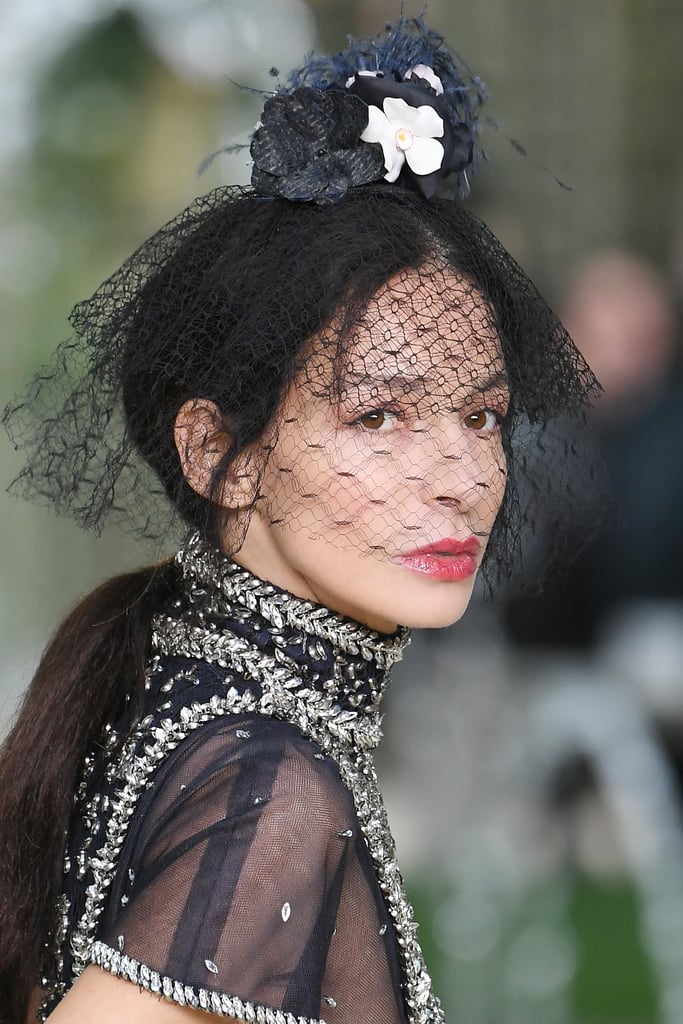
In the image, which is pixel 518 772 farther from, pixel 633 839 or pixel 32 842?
pixel 32 842

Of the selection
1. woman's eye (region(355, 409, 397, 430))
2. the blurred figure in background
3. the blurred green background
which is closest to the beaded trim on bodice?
woman's eye (region(355, 409, 397, 430))

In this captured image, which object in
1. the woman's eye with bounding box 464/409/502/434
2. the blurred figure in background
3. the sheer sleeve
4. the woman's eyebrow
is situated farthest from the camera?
the blurred figure in background

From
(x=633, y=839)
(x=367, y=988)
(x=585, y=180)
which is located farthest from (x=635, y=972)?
(x=585, y=180)

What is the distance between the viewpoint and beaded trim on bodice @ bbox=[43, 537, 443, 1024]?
1503 millimetres

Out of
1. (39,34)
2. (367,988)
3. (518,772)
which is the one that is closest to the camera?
(367,988)

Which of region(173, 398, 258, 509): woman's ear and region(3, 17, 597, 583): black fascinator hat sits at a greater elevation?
region(3, 17, 597, 583): black fascinator hat

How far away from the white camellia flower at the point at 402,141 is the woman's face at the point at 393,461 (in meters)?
0.14

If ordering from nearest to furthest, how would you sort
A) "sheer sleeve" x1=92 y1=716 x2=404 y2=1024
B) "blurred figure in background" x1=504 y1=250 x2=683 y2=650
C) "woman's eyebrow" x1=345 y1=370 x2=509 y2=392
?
"sheer sleeve" x1=92 y1=716 x2=404 y2=1024
"woman's eyebrow" x1=345 y1=370 x2=509 y2=392
"blurred figure in background" x1=504 y1=250 x2=683 y2=650

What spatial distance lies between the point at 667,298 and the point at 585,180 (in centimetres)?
240

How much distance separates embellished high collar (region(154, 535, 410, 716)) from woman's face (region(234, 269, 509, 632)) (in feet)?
0.15

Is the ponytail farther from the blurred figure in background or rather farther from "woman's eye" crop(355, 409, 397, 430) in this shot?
the blurred figure in background

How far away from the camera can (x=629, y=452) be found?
4.51 m

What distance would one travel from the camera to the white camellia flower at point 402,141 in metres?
1.60

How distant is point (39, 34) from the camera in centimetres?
540
